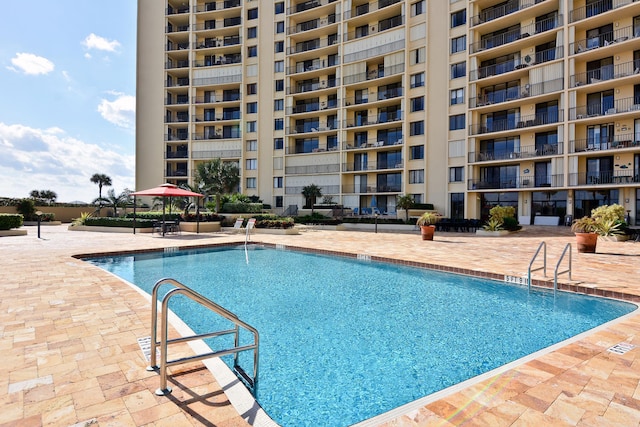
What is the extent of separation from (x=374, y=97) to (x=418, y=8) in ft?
26.9

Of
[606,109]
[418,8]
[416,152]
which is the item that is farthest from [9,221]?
[606,109]

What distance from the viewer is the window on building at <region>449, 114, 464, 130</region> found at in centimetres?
2810

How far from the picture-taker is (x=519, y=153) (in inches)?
1029

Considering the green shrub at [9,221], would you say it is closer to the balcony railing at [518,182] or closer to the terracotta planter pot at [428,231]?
the terracotta planter pot at [428,231]

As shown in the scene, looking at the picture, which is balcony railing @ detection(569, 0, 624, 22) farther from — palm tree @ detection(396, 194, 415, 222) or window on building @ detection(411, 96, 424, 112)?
palm tree @ detection(396, 194, 415, 222)

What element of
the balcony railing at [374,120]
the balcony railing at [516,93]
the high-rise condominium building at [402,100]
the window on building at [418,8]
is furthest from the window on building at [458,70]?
the window on building at [418,8]

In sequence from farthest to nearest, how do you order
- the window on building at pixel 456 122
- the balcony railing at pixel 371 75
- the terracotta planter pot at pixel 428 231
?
the balcony railing at pixel 371 75, the window on building at pixel 456 122, the terracotta planter pot at pixel 428 231

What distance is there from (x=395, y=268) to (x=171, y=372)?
297 inches

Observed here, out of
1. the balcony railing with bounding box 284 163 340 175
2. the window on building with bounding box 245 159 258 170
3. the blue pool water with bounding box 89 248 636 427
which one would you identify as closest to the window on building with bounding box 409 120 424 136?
the balcony railing with bounding box 284 163 340 175

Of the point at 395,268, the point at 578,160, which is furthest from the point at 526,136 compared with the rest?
the point at 395,268

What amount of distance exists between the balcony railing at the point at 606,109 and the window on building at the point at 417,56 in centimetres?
1230

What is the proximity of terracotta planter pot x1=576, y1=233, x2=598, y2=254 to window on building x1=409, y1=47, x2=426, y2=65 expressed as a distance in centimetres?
2281

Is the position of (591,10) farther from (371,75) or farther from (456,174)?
(371,75)

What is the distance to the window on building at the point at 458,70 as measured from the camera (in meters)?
28.0
